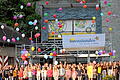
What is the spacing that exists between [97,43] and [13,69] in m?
9.63

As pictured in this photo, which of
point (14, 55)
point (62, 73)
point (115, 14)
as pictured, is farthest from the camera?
point (115, 14)

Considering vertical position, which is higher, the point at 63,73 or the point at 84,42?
the point at 84,42

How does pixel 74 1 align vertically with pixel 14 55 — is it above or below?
above

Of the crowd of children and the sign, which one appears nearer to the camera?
the crowd of children

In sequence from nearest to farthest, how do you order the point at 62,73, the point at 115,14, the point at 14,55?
the point at 62,73, the point at 14,55, the point at 115,14

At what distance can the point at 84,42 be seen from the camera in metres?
30.2

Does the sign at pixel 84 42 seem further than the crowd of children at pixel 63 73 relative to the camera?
Yes

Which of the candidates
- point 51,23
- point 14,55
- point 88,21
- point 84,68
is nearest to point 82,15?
point 88,21

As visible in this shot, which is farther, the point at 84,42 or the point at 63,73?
the point at 84,42

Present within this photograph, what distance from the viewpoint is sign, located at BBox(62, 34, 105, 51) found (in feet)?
98.4

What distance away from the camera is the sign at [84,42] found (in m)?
30.0

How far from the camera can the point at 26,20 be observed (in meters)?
36.4

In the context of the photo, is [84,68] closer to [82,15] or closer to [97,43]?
[97,43]

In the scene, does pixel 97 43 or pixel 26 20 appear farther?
pixel 26 20
